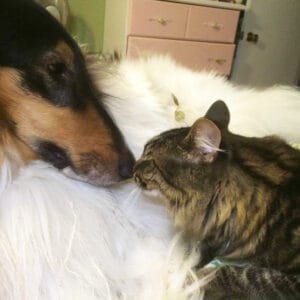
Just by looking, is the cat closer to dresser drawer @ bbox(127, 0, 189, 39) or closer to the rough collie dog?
the rough collie dog

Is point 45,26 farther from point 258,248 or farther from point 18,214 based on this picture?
point 258,248

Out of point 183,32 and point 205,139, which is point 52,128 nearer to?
point 205,139

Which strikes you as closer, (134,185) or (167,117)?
(134,185)

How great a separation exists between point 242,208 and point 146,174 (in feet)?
0.69

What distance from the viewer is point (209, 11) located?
235cm

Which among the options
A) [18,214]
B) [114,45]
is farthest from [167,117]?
[114,45]

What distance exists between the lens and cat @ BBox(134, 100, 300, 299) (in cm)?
71

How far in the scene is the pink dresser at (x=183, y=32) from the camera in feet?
7.07

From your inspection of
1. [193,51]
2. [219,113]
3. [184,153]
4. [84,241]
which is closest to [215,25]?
[193,51]

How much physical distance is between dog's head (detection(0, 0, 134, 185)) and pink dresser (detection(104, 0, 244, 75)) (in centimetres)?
127

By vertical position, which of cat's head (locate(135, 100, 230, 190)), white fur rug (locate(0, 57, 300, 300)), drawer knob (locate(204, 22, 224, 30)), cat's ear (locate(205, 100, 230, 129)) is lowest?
white fur rug (locate(0, 57, 300, 300))

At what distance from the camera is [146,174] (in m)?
0.83

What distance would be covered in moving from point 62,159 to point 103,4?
1.96 metres

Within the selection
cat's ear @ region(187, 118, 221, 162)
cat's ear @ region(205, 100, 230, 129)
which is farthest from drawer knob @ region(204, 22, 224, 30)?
cat's ear @ region(187, 118, 221, 162)
